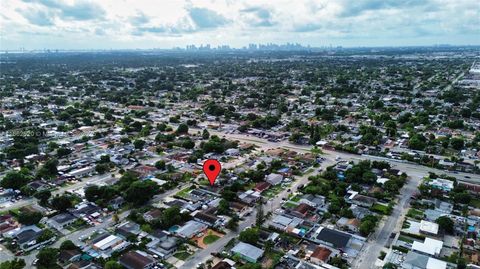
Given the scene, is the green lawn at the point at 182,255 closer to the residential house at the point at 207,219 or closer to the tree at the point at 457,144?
the residential house at the point at 207,219

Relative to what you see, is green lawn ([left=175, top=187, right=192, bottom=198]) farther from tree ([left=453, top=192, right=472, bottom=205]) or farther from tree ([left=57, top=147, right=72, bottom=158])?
tree ([left=453, top=192, right=472, bottom=205])

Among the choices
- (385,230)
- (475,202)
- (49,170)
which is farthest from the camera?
(49,170)

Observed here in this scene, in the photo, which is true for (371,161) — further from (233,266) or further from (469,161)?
(233,266)

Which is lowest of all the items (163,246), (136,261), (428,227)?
(163,246)

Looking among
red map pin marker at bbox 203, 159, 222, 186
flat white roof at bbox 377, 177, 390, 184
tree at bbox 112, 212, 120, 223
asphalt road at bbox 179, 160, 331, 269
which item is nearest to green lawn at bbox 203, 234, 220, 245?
asphalt road at bbox 179, 160, 331, 269

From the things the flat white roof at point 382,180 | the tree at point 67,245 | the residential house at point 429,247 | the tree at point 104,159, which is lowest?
the residential house at point 429,247

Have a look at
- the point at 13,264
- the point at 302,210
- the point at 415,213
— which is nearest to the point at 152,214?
the point at 13,264

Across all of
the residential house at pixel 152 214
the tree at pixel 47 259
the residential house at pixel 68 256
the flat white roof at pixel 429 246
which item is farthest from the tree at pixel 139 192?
the flat white roof at pixel 429 246

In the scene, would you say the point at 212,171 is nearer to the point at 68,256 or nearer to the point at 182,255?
the point at 182,255
